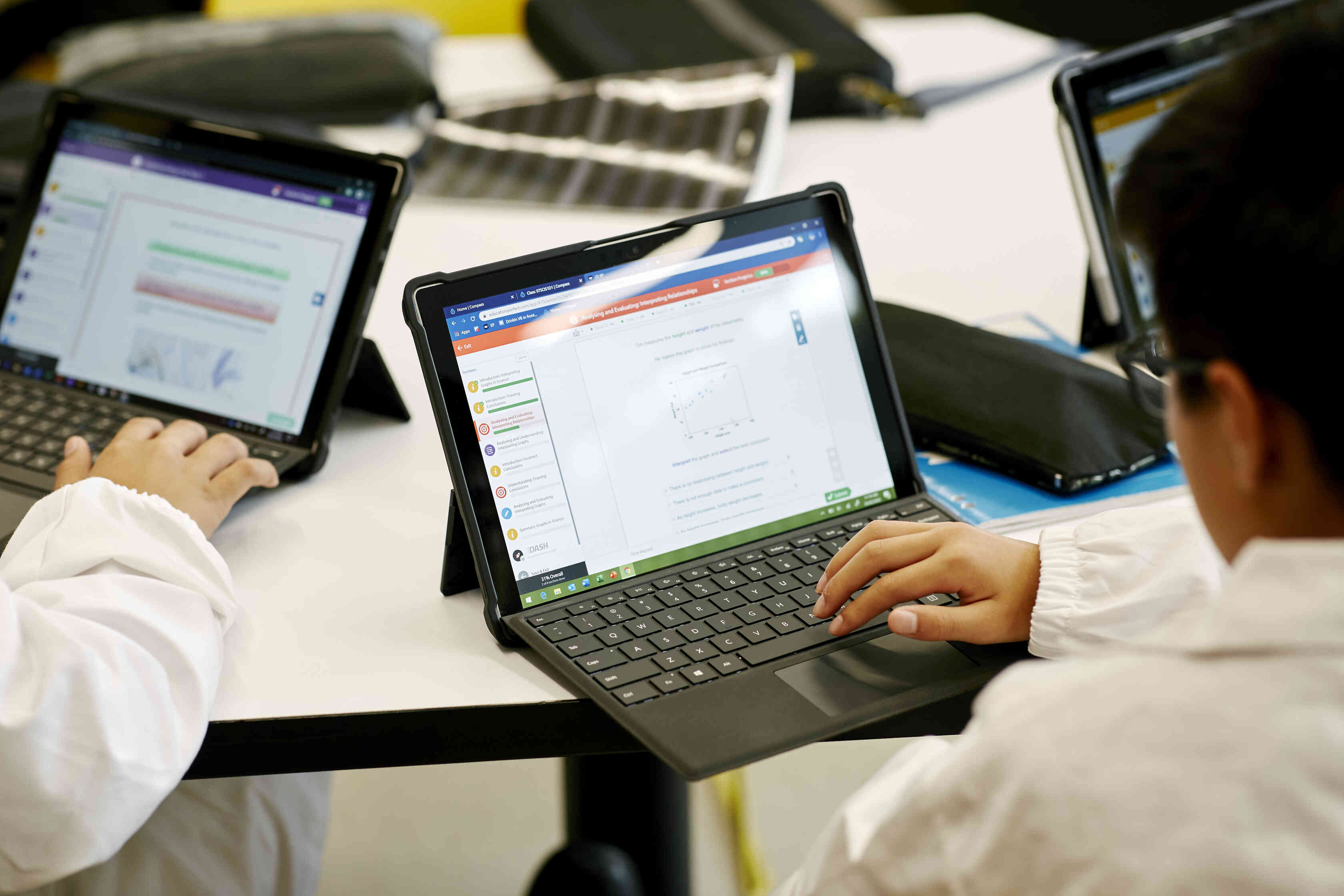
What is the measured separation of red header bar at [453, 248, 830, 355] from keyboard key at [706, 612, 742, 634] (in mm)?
223

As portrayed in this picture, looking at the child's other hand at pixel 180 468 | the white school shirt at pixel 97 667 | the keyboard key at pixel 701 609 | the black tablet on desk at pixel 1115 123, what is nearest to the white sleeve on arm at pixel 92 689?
the white school shirt at pixel 97 667

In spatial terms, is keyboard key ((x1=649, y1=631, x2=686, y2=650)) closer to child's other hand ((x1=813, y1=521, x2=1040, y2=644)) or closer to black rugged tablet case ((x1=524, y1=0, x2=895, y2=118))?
child's other hand ((x1=813, y1=521, x2=1040, y2=644))

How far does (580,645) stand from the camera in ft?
2.53

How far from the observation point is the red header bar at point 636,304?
82 centimetres

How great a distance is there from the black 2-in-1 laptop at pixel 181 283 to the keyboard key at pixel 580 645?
0.32 metres

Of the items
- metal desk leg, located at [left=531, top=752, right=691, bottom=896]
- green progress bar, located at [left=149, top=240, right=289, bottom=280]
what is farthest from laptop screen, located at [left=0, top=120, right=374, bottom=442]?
metal desk leg, located at [left=531, top=752, right=691, bottom=896]

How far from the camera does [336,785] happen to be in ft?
5.73

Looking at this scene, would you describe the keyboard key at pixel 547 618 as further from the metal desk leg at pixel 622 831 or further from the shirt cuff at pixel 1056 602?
the metal desk leg at pixel 622 831

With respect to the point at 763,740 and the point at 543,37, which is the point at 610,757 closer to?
the point at 763,740

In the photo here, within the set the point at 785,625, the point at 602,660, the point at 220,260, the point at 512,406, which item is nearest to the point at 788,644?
the point at 785,625

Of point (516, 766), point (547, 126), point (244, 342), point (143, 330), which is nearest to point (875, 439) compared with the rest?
point (244, 342)

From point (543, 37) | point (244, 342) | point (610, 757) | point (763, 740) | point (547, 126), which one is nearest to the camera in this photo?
point (763, 740)

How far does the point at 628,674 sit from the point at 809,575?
0.16 meters

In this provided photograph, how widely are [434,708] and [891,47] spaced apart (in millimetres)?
1670
